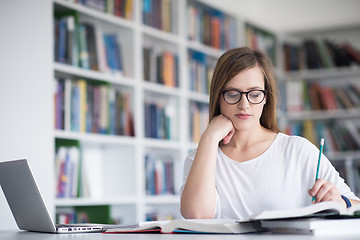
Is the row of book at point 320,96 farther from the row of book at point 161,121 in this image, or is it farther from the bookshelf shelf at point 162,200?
the bookshelf shelf at point 162,200

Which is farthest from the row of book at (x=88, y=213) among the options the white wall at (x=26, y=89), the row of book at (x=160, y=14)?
the row of book at (x=160, y=14)

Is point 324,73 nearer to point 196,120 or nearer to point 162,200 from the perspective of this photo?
point 196,120

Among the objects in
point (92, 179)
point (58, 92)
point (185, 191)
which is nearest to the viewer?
point (185, 191)

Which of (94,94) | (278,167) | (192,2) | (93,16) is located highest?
(192,2)

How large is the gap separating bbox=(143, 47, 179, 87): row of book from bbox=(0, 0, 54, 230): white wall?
117 cm

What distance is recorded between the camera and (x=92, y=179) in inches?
135

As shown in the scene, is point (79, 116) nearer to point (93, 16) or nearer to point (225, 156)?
point (93, 16)

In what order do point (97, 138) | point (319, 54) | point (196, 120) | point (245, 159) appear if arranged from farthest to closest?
point (319, 54) < point (196, 120) < point (97, 138) < point (245, 159)

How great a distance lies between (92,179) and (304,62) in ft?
7.92

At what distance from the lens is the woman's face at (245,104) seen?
65.6 inches

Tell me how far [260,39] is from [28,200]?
12.3ft

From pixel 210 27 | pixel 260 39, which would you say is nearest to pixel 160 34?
pixel 210 27

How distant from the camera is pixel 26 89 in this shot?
2.33m

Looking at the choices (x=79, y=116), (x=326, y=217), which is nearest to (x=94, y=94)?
(x=79, y=116)
